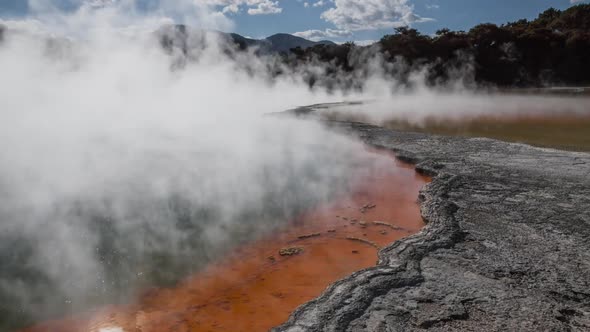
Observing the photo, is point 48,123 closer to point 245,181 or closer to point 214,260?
point 245,181

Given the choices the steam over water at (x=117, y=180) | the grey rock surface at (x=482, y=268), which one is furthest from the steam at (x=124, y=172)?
the grey rock surface at (x=482, y=268)

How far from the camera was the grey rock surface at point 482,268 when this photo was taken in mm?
2275

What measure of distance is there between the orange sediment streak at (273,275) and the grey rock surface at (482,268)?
11.9 inches

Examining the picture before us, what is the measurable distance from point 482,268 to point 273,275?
1.45 meters

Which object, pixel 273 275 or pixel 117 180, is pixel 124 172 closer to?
pixel 117 180

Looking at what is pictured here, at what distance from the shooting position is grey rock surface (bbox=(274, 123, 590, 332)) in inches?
89.6

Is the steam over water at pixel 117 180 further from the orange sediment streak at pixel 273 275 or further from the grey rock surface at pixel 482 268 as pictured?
the grey rock surface at pixel 482 268

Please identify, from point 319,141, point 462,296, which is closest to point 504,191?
point 462,296

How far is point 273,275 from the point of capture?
3158 mm

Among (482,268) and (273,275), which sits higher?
(482,268)

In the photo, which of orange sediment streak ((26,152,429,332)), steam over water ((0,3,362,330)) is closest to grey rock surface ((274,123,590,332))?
orange sediment streak ((26,152,429,332))

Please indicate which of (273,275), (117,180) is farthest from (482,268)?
(117,180)

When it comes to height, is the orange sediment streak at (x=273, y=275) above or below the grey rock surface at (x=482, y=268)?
below

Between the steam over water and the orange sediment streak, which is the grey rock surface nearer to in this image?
the orange sediment streak
